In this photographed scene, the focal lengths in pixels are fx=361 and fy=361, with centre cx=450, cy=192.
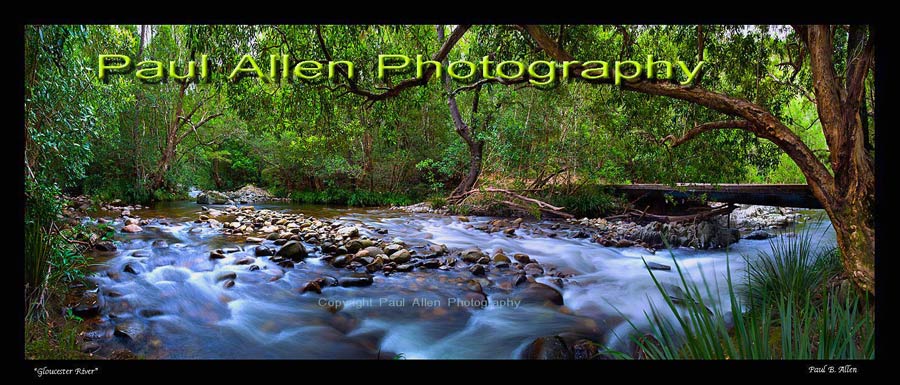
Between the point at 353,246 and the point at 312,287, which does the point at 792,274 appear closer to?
the point at 312,287

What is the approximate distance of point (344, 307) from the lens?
2.92 meters

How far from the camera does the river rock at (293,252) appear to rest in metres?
4.11

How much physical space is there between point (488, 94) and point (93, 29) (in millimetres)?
6641

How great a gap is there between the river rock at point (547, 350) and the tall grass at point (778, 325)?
0.47m

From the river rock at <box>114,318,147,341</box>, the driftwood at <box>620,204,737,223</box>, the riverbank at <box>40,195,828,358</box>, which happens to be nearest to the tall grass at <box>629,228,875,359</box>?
the riverbank at <box>40,195,828,358</box>

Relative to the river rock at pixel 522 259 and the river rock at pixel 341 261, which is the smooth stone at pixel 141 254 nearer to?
the river rock at pixel 341 261

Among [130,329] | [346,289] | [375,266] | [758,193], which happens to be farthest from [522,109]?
[130,329]

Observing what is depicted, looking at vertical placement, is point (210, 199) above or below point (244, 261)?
above

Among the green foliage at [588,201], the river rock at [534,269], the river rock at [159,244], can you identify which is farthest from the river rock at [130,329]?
the green foliage at [588,201]

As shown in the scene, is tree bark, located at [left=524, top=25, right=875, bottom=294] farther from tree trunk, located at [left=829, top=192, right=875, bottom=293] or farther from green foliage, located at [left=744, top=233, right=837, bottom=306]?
green foliage, located at [left=744, top=233, right=837, bottom=306]

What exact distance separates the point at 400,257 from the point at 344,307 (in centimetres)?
120
